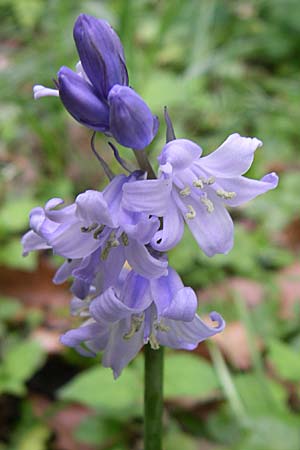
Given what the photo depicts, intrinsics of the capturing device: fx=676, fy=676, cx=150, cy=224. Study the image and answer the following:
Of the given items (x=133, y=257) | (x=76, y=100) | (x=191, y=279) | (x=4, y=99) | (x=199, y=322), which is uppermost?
(x=76, y=100)

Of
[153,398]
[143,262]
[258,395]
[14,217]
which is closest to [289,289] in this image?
[258,395]

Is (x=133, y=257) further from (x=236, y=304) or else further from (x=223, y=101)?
(x=223, y=101)

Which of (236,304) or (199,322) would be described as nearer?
(199,322)

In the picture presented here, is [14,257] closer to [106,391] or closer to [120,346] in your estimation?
[106,391]

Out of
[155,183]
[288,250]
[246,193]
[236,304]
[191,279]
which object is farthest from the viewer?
[288,250]

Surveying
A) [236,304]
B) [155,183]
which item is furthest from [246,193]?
[236,304]

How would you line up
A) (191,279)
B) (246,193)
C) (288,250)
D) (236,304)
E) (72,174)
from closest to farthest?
(246,193), (236,304), (191,279), (288,250), (72,174)

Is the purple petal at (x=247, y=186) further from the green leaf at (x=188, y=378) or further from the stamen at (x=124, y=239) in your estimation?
the green leaf at (x=188, y=378)

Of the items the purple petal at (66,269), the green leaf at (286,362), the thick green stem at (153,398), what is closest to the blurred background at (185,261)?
the green leaf at (286,362)
